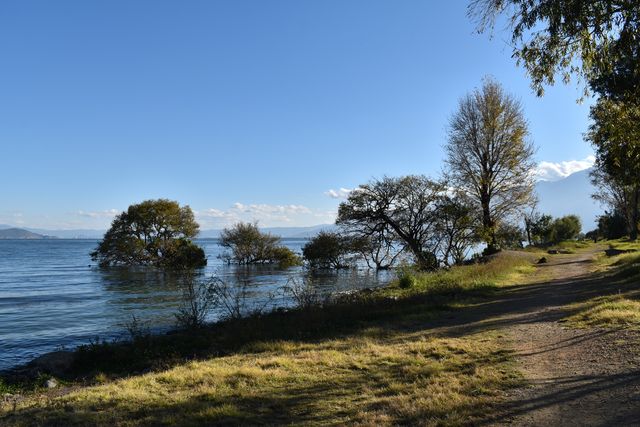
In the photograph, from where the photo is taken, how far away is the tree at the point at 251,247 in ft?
212

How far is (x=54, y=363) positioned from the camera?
11328 millimetres

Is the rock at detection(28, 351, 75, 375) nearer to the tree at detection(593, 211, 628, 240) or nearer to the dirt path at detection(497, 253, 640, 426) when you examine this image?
the dirt path at detection(497, 253, 640, 426)

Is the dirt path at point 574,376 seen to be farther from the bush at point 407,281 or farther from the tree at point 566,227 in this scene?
the tree at point 566,227

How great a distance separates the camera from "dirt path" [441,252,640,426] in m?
5.56

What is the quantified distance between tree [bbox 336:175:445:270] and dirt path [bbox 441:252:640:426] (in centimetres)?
1975

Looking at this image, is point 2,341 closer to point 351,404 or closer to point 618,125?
point 351,404

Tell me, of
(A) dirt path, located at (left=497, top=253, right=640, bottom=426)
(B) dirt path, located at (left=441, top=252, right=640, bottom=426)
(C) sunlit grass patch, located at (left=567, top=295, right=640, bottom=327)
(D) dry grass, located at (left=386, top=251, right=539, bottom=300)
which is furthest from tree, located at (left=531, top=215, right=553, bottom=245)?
(A) dirt path, located at (left=497, top=253, right=640, bottom=426)

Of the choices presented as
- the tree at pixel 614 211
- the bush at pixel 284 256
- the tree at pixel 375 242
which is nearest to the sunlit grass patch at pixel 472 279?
the tree at pixel 375 242

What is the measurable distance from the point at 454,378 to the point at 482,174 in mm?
31744

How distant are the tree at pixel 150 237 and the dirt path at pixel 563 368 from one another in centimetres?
5359

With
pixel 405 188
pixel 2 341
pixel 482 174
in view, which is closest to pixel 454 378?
pixel 2 341

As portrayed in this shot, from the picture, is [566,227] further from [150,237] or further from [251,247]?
[150,237]

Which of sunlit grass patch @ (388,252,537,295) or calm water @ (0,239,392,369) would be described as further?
sunlit grass patch @ (388,252,537,295)

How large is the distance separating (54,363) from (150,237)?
188 feet
